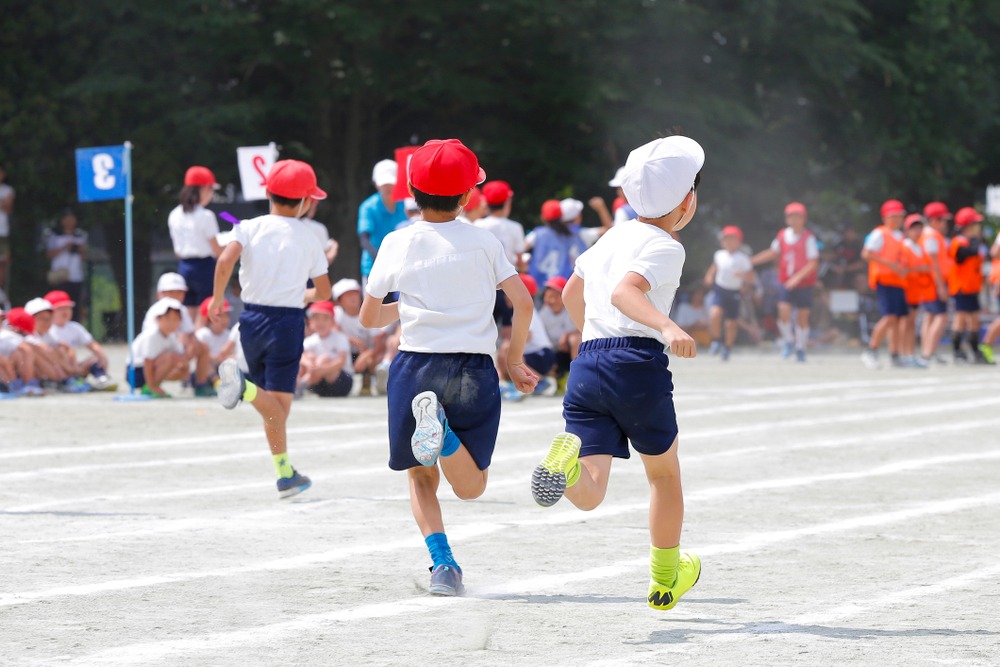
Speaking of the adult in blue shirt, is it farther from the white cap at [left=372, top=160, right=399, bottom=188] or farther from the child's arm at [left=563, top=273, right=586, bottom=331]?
the child's arm at [left=563, top=273, right=586, bottom=331]

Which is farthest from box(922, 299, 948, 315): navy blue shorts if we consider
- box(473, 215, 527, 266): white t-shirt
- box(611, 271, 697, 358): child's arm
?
box(611, 271, 697, 358): child's arm

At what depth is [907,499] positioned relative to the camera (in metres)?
9.58

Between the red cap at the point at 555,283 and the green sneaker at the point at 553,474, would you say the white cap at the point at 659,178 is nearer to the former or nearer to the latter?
the green sneaker at the point at 553,474

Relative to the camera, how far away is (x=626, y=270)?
6215 millimetres

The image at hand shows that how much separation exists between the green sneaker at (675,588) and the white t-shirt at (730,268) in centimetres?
1758

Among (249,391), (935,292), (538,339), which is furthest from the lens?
(935,292)

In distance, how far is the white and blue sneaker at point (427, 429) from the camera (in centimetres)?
645

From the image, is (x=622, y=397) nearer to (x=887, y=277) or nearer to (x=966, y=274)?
(x=887, y=277)

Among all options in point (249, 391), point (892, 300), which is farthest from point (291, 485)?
point (892, 300)

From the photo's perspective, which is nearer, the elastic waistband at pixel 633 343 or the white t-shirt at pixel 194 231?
the elastic waistband at pixel 633 343

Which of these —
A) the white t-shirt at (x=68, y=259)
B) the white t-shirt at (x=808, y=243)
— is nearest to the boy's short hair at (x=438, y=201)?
the white t-shirt at (x=808, y=243)

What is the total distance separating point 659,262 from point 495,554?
1.96 m

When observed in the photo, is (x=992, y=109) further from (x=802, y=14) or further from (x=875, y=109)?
(x=802, y=14)

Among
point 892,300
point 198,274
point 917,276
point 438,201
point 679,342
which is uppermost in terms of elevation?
point 438,201
